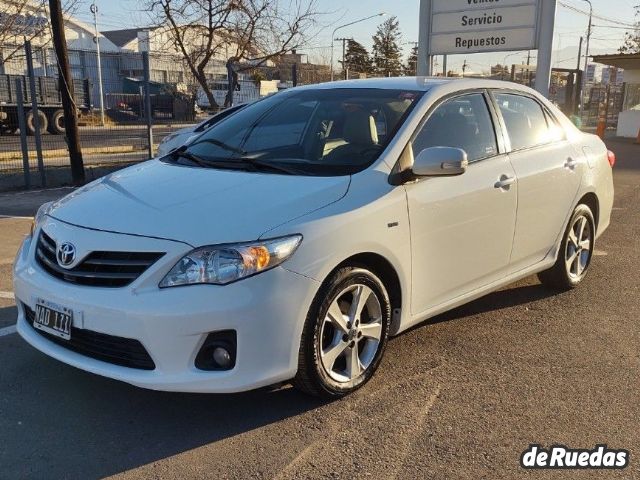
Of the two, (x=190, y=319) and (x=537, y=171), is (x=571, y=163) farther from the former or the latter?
(x=190, y=319)

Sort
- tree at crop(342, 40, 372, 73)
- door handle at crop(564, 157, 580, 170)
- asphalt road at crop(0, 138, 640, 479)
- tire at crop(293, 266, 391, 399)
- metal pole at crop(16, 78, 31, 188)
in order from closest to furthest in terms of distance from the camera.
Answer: asphalt road at crop(0, 138, 640, 479)
tire at crop(293, 266, 391, 399)
door handle at crop(564, 157, 580, 170)
metal pole at crop(16, 78, 31, 188)
tree at crop(342, 40, 372, 73)

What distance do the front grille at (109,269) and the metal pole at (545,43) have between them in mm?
9706

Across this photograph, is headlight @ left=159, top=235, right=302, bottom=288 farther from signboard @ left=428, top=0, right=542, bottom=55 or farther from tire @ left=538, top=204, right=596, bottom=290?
signboard @ left=428, top=0, right=542, bottom=55

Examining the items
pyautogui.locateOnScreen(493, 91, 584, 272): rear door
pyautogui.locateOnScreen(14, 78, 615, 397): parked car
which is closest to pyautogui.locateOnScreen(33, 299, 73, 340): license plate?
pyautogui.locateOnScreen(14, 78, 615, 397): parked car

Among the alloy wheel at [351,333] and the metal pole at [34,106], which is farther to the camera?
the metal pole at [34,106]

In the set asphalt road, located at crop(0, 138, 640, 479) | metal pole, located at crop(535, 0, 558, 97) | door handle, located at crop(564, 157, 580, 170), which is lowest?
asphalt road, located at crop(0, 138, 640, 479)

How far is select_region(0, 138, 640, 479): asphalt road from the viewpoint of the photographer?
2.81 meters

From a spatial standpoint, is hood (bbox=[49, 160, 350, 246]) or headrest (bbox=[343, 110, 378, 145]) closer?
hood (bbox=[49, 160, 350, 246])

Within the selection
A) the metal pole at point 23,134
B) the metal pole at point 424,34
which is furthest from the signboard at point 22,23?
the metal pole at point 424,34

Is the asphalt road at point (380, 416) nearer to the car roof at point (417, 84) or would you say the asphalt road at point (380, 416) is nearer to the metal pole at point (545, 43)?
the car roof at point (417, 84)

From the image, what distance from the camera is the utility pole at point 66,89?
10.1m

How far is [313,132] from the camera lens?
413 centimetres

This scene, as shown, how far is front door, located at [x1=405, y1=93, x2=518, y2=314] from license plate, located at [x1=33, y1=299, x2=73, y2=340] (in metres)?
1.83

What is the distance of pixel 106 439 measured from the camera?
2994 mm
